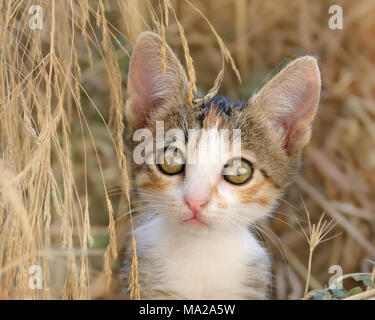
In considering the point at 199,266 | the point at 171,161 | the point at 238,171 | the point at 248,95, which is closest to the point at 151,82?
the point at 171,161

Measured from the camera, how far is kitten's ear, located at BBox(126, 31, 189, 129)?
1.72m

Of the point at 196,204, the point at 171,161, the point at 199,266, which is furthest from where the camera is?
the point at 199,266

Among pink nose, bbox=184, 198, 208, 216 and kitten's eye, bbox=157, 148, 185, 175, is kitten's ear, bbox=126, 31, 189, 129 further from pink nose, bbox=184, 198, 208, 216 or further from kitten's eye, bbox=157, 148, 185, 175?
pink nose, bbox=184, 198, 208, 216

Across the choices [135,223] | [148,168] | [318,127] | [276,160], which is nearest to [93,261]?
[135,223]

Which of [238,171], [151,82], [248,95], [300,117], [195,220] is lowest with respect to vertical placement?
[195,220]

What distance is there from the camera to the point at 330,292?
1.72 metres

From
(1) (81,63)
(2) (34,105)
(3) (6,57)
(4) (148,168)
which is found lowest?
(4) (148,168)

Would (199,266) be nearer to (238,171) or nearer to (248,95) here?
(238,171)

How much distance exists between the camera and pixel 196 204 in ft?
5.13

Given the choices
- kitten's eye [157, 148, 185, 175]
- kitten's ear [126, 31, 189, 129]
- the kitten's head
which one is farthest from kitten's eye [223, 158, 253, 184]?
kitten's ear [126, 31, 189, 129]

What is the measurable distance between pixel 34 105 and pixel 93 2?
69cm

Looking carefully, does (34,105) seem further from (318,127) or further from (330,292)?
(318,127)

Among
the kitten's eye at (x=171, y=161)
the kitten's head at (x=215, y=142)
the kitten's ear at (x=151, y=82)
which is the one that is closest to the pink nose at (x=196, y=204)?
the kitten's head at (x=215, y=142)

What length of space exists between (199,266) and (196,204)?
34cm
